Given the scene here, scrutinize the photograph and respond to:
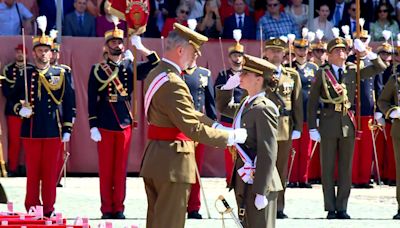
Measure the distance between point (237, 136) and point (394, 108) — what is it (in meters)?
5.51

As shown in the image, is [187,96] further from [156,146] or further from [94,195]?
[94,195]

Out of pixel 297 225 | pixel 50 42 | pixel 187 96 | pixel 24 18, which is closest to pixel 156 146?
pixel 187 96

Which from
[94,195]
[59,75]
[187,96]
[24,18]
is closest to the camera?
[187,96]

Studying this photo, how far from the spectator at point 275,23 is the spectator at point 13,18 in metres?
3.43

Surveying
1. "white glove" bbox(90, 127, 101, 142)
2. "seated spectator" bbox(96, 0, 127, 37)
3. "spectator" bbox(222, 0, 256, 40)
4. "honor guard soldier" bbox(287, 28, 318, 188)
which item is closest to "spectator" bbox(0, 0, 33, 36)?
"seated spectator" bbox(96, 0, 127, 37)

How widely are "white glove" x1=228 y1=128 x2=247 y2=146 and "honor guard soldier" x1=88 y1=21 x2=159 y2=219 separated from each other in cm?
501

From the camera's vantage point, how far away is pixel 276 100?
46.2 ft

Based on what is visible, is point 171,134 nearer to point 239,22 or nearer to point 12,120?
point 12,120

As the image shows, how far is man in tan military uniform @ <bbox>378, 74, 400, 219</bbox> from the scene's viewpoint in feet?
47.5

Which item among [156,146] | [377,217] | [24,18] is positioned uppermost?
[24,18]

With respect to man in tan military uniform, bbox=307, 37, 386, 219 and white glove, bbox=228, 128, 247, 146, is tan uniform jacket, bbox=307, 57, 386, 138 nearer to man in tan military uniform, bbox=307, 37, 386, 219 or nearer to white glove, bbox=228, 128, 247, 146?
man in tan military uniform, bbox=307, 37, 386, 219

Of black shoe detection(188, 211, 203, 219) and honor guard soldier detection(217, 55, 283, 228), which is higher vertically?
honor guard soldier detection(217, 55, 283, 228)

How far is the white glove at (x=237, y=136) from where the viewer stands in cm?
944

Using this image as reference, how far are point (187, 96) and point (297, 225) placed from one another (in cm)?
424
